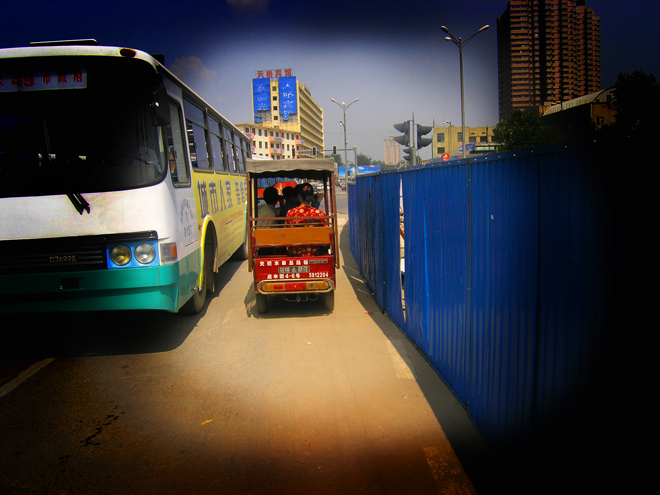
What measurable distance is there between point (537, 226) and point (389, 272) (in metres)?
4.03

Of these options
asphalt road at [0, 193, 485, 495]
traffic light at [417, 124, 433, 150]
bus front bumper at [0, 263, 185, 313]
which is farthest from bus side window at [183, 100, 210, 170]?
traffic light at [417, 124, 433, 150]

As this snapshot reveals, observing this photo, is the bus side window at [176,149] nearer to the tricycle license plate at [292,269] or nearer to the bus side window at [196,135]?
the bus side window at [196,135]

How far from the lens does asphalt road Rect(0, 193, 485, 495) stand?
3.00 metres

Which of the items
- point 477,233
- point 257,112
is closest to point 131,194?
point 477,233

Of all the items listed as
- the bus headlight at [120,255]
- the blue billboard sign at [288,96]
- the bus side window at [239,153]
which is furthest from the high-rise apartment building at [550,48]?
the blue billboard sign at [288,96]

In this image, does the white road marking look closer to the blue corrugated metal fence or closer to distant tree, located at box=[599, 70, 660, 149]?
the blue corrugated metal fence

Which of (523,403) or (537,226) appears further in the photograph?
(523,403)

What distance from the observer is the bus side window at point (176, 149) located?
18.5ft

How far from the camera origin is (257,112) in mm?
125125

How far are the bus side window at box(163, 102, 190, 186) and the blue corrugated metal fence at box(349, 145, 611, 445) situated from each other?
2.89 meters

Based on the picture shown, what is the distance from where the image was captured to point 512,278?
284cm

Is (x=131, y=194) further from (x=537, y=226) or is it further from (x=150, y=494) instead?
(x=537, y=226)

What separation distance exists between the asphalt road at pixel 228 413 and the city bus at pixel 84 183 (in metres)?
0.86

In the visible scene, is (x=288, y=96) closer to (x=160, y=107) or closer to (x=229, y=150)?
(x=229, y=150)
